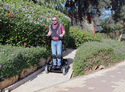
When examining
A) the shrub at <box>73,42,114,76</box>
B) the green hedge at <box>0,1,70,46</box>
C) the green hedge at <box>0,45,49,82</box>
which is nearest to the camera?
the green hedge at <box>0,45,49,82</box>

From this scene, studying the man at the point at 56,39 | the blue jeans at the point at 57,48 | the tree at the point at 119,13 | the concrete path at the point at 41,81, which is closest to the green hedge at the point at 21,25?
the man at the point at 56,39

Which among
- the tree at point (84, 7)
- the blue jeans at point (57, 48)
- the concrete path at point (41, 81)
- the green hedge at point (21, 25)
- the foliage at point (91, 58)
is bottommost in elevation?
the concrete path at point (41, 81)

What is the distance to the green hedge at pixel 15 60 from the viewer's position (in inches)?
134

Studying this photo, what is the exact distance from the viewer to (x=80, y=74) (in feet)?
16.7

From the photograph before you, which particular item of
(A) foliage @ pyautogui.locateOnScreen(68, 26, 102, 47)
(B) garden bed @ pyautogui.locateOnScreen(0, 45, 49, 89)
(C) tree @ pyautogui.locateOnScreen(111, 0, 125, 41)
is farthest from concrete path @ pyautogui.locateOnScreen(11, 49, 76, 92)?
(C) tree @ pyautogui.locateOnScreen(111, 0, 125, 41)

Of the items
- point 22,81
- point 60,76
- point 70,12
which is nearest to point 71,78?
point 60,76

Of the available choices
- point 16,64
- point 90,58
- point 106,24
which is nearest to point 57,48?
point 90,58

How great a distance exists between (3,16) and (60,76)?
2.98 metres

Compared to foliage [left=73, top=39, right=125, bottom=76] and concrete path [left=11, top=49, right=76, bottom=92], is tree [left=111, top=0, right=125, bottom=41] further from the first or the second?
concrete path [left=11, top=49, right=76, bottom=92]

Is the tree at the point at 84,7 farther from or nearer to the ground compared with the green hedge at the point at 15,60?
farther from the ground

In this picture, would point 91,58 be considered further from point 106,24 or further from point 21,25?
point 106,24

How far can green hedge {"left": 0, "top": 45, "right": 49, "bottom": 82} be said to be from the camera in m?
3.40

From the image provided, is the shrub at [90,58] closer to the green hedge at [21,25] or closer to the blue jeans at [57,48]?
the blue jeans at [57,48]

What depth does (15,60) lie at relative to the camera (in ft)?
12.5
